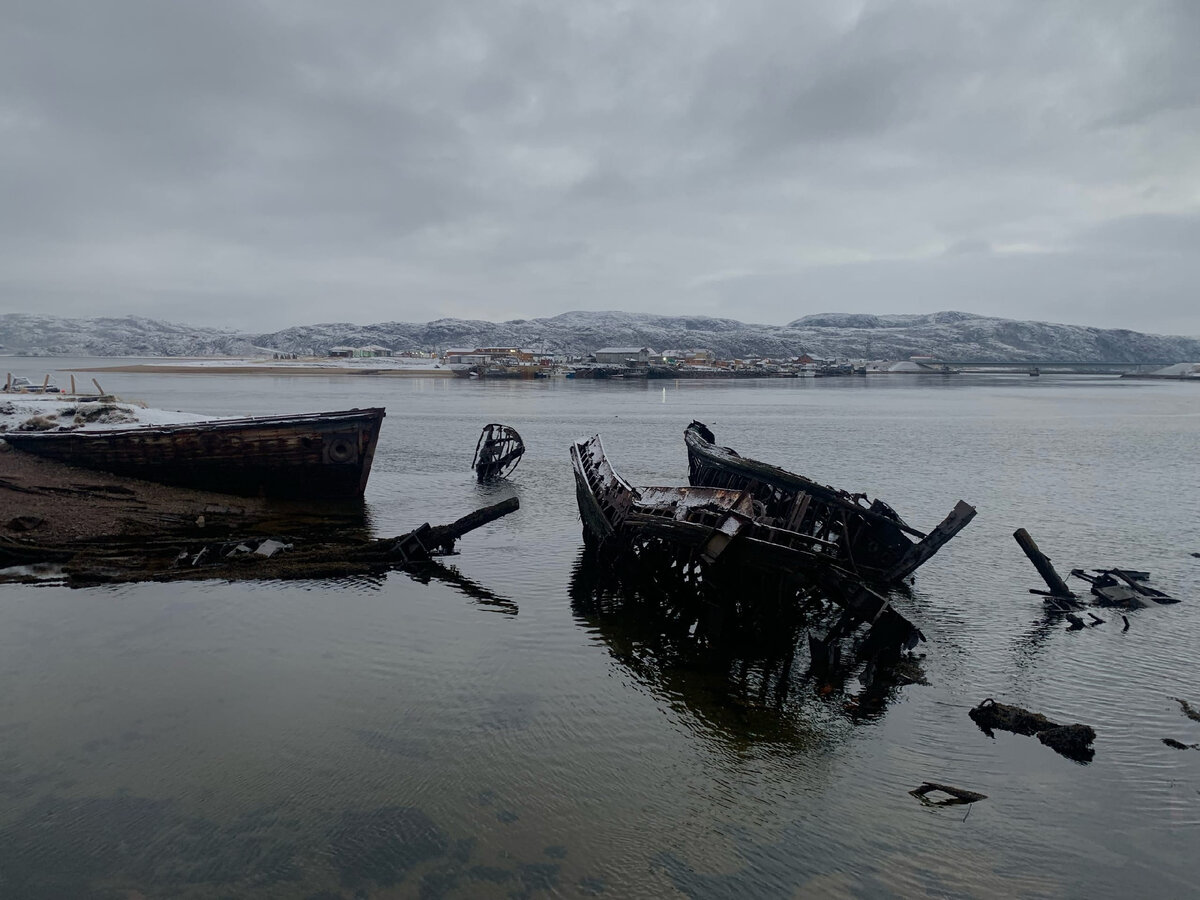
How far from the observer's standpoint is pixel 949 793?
880cm

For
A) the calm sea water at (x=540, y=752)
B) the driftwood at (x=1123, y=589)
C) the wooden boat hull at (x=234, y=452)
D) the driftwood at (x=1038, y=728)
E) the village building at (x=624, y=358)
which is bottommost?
the calm sea water at (x=540, y=752)

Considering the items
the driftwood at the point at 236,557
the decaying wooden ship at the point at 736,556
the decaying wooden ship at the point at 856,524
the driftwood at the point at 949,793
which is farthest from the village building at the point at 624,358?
the driftwood at the point at 949,793

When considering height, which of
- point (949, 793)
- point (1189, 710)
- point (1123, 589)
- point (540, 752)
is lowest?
point (540, 752)

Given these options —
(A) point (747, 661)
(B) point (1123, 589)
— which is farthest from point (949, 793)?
(B) point (1123, 589)

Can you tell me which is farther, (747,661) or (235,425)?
(235,425)

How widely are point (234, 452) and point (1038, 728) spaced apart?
24.1m

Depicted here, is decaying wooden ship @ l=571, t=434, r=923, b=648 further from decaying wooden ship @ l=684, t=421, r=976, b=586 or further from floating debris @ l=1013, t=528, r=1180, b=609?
floating debris @ l=1013, t=528, r=1180, b=609

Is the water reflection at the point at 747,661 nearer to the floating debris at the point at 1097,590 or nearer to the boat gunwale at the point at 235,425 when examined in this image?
the floating debris at the point at 1097,590

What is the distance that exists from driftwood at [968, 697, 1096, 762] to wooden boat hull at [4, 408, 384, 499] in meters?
20.4

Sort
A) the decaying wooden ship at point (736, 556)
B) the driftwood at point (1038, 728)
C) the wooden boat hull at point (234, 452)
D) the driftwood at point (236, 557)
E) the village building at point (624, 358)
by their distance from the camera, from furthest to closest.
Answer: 1. the village building at point (624, 358)
2. the wooden boat hull at point (234, 452)
3. the driftwood at point (236, 557)
4. the decaying wooden ship at point (736, 556)
5. the driftwood at point (1038, 728)

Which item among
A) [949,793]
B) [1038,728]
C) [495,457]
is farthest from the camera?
[495,457]

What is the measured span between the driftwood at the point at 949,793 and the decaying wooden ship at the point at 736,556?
10.5 ft

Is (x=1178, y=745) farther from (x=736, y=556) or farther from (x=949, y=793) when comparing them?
(x=736, y=556)

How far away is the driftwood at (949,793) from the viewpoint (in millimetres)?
8648
